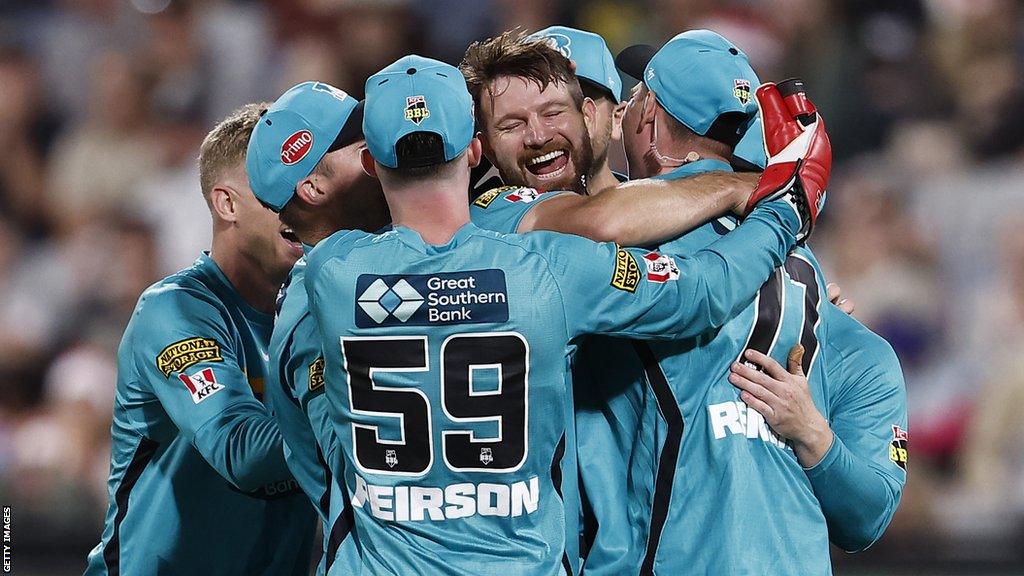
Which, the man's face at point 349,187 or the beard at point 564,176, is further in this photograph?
the beard at point 564,176

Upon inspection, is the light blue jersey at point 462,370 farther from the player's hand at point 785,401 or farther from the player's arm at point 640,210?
the player's hand at point 785,401

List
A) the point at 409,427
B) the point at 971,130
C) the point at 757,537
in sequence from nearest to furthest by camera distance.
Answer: the point at 409,427 < the point at 757,537 < the point at 971,130

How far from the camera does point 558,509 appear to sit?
3090mm

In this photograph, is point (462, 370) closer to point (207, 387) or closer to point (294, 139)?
point (294, 139)

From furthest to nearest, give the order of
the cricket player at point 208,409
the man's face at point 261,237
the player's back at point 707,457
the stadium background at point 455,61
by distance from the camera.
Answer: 1. the stadium background at point 455,61
2. the man's face at point 261,237
3. the cricket player at point 208,409
4. the player's back at point 707,457

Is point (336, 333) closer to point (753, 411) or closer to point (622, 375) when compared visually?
point (622, 375)

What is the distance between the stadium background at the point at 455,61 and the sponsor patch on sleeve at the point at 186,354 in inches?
195

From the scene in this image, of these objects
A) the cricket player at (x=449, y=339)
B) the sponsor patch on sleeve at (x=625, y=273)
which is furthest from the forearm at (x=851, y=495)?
the sponsor patch on sleeve at (x=625, y=273)

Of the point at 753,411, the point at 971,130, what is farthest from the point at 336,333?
the point at 971,130

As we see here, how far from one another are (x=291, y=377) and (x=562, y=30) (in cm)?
154

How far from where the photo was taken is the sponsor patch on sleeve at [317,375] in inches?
126

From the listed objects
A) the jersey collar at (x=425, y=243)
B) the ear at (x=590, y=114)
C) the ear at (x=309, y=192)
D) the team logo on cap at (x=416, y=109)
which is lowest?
the jersey collar at (x=425, y=243)

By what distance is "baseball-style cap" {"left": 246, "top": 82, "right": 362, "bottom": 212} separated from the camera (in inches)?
137

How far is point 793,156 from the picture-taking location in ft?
11.0
